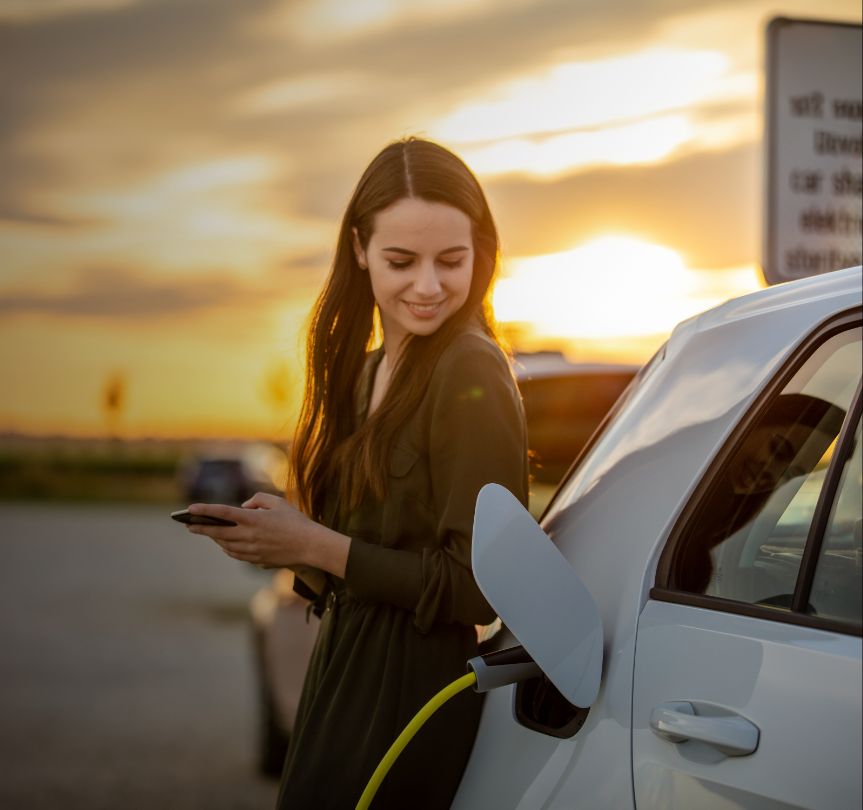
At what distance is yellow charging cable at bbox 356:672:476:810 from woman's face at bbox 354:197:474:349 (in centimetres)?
65

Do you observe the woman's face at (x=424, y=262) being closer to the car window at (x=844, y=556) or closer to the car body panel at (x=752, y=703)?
the car body panel at (x=752, y=703)

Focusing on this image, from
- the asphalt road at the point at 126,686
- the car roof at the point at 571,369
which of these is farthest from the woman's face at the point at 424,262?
the asphalt road at the point at 126,686

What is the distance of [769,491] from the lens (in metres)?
1.80

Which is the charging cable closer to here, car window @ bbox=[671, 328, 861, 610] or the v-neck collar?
car window @ bbox=[671, 328, 861, 610]

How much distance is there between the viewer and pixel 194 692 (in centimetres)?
911

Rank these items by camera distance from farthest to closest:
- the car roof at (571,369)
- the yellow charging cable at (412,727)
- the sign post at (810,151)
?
the sign post at (810,151) → the car roof at (571,369) → the yellow charging cable at (412,727)

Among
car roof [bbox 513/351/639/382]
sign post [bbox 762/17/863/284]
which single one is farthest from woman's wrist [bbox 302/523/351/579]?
sign post [bbox 762/17/863/284]

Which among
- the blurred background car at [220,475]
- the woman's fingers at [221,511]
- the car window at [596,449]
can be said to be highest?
the car window at [596,449]

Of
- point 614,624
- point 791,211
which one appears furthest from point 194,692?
point 614,624

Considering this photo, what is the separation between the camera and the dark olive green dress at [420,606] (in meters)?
2.04

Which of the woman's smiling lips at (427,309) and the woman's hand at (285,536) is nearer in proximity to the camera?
the woman's hand at (285,536)

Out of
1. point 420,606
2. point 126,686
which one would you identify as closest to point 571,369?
point 420,606

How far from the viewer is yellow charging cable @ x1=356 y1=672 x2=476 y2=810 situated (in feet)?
6.27

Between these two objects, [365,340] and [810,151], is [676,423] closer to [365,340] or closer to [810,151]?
[365,340]
